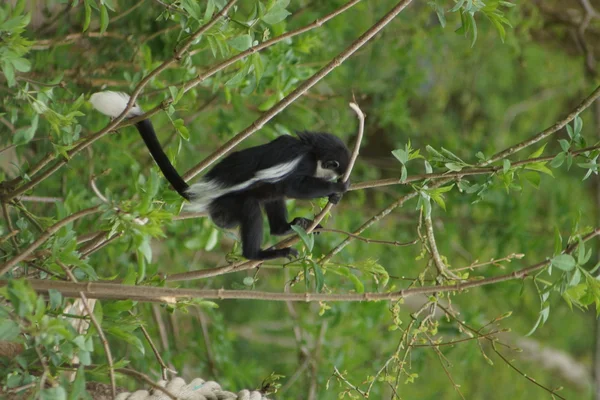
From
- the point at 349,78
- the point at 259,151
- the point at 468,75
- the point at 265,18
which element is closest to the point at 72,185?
the point at 259,151

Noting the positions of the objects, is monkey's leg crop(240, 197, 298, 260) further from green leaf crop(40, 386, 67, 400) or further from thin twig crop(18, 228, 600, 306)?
green leaf crop(40, 386, 67, 400)

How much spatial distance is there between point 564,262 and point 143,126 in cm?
90

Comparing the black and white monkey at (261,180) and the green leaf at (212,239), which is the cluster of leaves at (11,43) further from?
the green leaf at (212,239)

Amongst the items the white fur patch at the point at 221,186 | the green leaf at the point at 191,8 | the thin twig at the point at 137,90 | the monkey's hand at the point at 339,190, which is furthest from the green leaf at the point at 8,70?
the monkey's hand at the point at 339,190

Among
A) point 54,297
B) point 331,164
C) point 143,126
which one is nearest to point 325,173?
point 331,164

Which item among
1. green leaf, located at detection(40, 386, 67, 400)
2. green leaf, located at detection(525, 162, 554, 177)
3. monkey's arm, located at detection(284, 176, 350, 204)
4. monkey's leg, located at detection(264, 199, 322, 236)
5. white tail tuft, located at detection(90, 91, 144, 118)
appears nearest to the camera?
green leaf, located at detection(40, 386, 67, 400)

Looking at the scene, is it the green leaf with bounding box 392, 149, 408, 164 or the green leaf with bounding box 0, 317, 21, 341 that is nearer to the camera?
the green leaf with bounding box 0, 317, 21, 341

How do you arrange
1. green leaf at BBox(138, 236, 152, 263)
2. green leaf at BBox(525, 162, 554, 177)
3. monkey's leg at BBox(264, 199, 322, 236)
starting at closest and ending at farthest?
green leaf at BBox(138, 236, 152, 263)
green leaf at BBox(525, 162, 554, 177)
monkey's leg at BBox(264, 199, 322, 236)

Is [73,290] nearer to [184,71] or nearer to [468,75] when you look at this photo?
[184,71]

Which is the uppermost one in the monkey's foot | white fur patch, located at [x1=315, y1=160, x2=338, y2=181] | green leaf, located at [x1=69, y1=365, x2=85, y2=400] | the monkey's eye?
green leaf, located at [x1=69, y1=365, x2=85, y2=400]

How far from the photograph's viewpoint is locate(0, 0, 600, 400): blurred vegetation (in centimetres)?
118

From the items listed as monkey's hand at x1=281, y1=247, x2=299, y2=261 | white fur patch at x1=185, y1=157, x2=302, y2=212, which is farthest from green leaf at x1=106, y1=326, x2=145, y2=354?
Result: monkey's hand at x1=281, y1=247, x2=299, y2=261

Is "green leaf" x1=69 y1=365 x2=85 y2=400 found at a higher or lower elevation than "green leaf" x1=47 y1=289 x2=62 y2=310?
lower

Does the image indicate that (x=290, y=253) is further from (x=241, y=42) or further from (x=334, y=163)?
(x=241, y=42)
